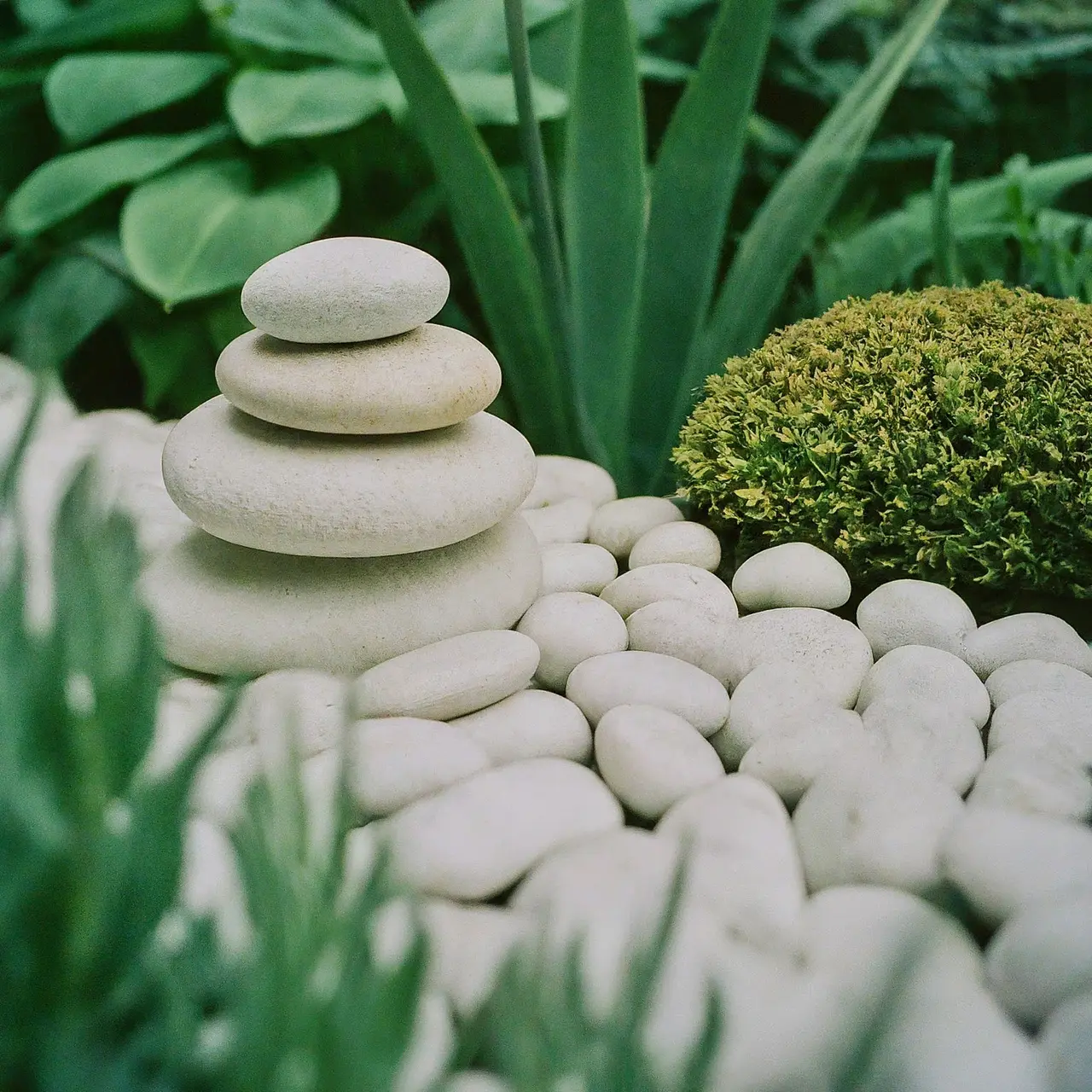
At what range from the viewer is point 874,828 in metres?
0.97

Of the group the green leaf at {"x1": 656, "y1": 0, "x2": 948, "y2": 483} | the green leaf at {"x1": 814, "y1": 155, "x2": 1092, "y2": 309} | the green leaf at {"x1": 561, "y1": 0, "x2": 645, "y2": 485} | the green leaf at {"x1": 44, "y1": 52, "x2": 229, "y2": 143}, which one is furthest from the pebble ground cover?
the green leaf at {"x1": 814, "y1": 155, "x2": 1092, "y2": 309}

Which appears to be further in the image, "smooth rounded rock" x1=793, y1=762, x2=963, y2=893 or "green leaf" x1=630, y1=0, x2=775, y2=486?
"green leaf" x1=630, y1=0, x2=775, y2=486

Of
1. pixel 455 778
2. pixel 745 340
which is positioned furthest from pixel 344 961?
pixel 745 340

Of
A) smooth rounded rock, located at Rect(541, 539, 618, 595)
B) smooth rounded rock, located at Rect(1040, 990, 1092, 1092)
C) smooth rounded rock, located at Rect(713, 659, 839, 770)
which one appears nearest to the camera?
smooth rounded rock, located at Rect(1040, 990, 1092, 1092)

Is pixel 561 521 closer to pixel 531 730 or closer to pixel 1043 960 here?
pixel 531 730

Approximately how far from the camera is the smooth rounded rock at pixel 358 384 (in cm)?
131

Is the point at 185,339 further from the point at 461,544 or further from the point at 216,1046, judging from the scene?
the point at 216,1046

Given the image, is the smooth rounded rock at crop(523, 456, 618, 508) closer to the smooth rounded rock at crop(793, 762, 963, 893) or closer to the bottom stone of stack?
the bottom stone of stack

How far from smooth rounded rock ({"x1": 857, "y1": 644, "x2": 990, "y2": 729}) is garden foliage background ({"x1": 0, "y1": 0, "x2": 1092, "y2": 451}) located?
1136mm

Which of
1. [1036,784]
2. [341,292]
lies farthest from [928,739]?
[341,292]

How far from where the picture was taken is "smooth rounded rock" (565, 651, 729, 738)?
1.24 meters

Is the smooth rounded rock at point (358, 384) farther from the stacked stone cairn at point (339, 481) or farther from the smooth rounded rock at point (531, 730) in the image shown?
the smooth rounded rock at point (531, 730)

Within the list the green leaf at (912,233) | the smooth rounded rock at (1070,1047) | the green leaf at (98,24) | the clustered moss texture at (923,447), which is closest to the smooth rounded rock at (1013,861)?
the smooth rounded rock at (1070,1047)

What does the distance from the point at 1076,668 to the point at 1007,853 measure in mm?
581
